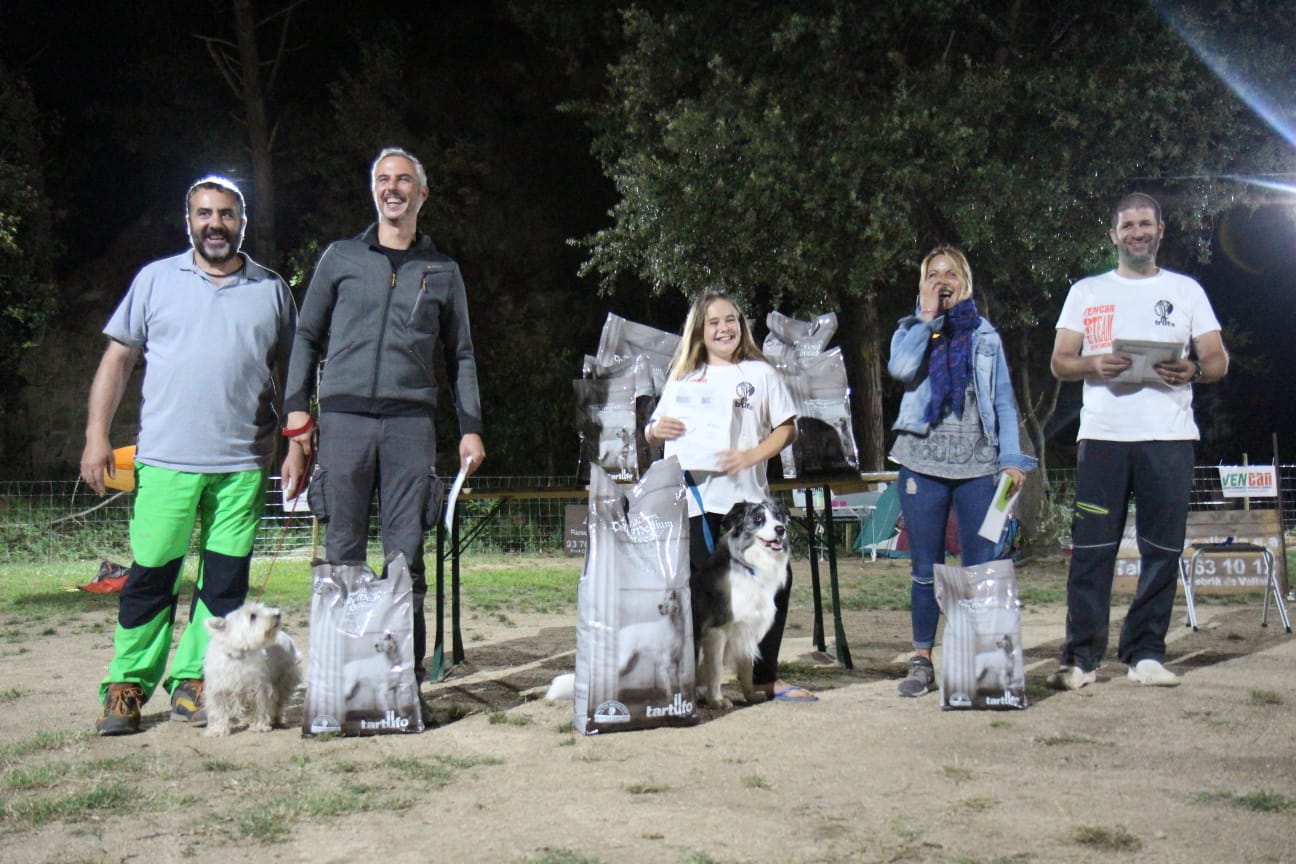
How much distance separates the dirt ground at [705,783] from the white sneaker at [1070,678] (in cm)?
5

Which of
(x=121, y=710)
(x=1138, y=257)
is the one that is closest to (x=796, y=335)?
(x=1138, y=257)

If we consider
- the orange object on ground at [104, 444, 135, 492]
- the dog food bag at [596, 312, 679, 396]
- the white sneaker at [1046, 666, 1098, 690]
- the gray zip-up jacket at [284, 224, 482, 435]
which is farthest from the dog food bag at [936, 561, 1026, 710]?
the orange object on ground at [104, 444, 135, 492]

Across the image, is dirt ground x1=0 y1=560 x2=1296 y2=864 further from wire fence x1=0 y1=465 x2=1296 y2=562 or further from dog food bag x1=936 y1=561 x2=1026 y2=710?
wire fence x1=0 y1=465 x2=1296 y2=562

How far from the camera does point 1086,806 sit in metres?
2.92

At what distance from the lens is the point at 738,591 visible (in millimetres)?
4258

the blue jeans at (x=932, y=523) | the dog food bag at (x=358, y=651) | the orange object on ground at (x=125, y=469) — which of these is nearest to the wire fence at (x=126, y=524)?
the orange object on ground at (x=125, y=469)

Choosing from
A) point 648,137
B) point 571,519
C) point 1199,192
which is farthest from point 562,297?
point 1199,192

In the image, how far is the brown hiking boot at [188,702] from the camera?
4.16m

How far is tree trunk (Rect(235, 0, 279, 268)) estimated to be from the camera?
1661cm

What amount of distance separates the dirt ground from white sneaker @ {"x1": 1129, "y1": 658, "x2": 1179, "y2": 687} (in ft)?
0.24

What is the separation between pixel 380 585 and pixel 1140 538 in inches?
115

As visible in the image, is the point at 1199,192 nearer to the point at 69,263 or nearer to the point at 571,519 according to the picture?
the point at 571,519

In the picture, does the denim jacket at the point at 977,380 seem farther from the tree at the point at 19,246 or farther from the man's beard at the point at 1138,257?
the tree at the point at 19,246

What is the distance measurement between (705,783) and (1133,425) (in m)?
2.37
